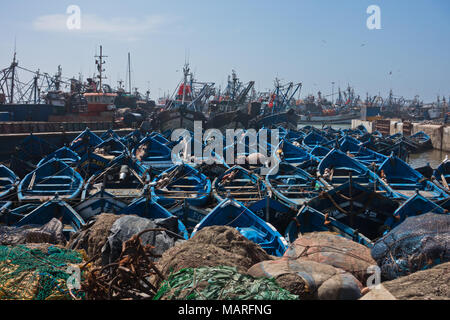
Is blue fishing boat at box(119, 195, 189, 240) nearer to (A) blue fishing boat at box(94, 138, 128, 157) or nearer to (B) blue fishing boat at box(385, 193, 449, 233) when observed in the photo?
(B) blue fishing boat at box(385, 193, 449, 233)

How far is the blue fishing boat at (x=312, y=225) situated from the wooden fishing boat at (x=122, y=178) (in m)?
5.96

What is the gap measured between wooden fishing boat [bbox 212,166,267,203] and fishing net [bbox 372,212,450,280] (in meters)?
5.71

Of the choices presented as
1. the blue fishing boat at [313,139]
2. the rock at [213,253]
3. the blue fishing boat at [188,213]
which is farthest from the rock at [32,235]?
the blue fishing boat at [313,139]

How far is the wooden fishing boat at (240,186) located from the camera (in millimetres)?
11836

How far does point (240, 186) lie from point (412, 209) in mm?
5564

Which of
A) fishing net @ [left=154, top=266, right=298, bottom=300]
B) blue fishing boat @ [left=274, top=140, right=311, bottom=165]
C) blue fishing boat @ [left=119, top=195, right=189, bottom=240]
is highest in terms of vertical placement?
blue fishing boat @ [left=274, top=140, right=311, bottom=165]

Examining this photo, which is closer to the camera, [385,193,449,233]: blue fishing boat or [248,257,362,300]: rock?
[248,257,362,300]: rock

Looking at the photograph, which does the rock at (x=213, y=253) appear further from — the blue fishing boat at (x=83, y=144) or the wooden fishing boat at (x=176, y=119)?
the wooden fishing boat at (x=176, y=119)

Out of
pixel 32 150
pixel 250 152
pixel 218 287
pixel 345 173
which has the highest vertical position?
pixel 32 150

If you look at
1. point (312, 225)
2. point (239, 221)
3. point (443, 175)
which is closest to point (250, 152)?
point (443, 175)

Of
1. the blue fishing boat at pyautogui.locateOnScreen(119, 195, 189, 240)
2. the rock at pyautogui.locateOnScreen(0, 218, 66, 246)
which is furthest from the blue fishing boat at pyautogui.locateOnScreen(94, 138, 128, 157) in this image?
the rock at pyautogui.locateOnScreen(0, 218, 66, 246)

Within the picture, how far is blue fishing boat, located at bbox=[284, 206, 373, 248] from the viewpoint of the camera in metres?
9.07

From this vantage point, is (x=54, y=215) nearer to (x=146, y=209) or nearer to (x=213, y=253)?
(x=146, y=209)

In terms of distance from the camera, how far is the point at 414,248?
571 cm
